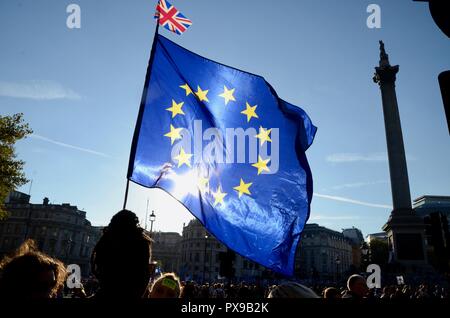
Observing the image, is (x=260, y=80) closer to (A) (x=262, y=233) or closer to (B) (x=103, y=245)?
(A) (x=262, y=233)

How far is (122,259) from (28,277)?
0.73 m

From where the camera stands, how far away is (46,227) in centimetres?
9400

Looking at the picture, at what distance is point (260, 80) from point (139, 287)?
6083mm

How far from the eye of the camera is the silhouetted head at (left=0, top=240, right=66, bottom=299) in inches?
90.7

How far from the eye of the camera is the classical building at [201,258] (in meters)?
110

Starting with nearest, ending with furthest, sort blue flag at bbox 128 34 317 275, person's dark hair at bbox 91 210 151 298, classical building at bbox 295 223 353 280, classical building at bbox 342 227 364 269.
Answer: person's dark hair at bbox 91 210 151 298
blue flag at bbox 128 34 317 275
classical building at bbox 295 223 353 280
classical building at bbox 342 227 364 269

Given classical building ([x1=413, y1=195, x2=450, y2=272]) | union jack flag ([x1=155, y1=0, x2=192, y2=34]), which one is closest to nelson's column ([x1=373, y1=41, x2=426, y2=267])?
classical building ([x1=413, y1=195, x2=450, y2=272])

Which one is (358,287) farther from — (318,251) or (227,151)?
(318,251)

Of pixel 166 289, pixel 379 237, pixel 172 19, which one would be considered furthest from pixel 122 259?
pixel 379 237

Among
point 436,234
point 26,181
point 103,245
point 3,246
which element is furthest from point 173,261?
point 103,245

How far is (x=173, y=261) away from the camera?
136000 mm

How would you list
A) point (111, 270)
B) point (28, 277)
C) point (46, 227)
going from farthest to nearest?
point (46, 227) < point (28, 277) < point (111, 270)

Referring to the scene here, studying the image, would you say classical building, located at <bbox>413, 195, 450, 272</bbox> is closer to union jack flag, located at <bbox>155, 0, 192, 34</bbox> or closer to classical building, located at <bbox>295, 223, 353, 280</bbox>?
union jack flag, located at <bbox>155, 0, 192, 34</bbox>

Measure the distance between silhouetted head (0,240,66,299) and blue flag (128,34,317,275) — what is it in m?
3.18
